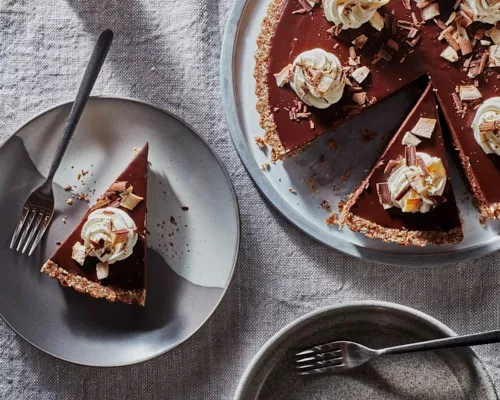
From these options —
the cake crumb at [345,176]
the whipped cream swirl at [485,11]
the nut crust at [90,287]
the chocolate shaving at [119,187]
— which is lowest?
the cake crumb at [345,176]

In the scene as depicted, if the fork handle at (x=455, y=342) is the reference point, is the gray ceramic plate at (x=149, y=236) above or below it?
above

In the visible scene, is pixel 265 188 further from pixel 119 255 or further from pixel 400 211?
pixel 119 255

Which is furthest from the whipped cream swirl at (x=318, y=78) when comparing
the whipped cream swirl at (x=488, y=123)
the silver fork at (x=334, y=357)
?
the silver fork at (x=334, y=357)

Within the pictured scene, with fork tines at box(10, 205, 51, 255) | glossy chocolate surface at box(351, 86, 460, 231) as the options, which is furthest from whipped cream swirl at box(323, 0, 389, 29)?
fork tines at box(10, 205, 51, 255)

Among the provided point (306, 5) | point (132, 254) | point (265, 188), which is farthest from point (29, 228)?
point (306, 5)

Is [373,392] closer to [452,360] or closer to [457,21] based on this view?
[452,360]

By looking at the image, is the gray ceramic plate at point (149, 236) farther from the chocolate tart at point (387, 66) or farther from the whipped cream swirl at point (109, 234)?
the chocolate tart at point (387, 66)
